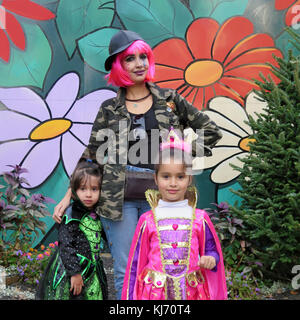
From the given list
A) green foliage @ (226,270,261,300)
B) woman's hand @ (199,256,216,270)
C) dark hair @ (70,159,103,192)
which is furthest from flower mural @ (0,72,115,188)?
woman's hand @ (199,256,216,270)

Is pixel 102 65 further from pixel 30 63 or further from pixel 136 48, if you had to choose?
pixel 136 48

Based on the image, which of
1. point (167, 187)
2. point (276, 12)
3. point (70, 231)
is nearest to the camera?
point (167, 187)

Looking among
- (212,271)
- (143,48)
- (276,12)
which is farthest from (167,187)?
(276,12)

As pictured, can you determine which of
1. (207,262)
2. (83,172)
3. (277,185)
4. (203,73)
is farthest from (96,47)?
(207,262)

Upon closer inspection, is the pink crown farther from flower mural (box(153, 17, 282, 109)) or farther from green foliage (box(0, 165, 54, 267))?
flower mural (box(153, 17, 282, 109))

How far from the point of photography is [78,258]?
2852 mm

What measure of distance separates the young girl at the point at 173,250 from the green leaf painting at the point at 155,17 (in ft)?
9.81

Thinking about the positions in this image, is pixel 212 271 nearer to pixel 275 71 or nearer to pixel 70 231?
pixel 70 231

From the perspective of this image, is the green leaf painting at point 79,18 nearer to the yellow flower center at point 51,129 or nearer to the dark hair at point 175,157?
the yellow flower center at point 51,129

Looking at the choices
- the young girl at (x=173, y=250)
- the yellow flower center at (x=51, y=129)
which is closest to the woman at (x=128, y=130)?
the young girl at (x=173, y=250)

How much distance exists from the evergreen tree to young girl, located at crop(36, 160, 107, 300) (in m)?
1.56

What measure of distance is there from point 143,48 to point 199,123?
0.59 metres

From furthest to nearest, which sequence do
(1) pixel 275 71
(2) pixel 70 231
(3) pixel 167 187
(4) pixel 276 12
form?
1. (4) pixel 276 12
2. (1) pixel 275 71
3. (2) pixel 70 231
4. (3) pixel 167 187

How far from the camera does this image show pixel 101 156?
120 inches
